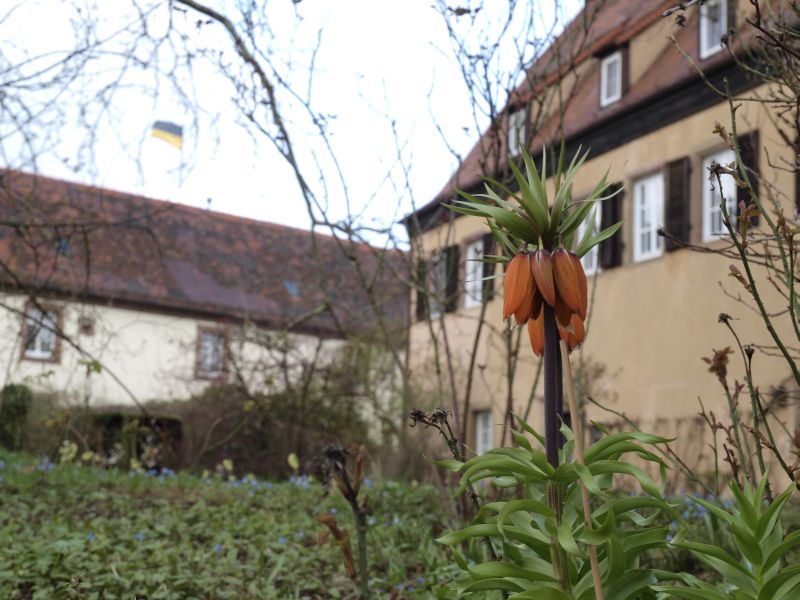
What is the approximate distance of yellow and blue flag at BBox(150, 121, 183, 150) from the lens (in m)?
7.61

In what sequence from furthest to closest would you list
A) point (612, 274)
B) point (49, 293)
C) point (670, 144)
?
point (612, 274)
point (670, 144)
point (49, 293)

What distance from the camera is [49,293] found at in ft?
33.4

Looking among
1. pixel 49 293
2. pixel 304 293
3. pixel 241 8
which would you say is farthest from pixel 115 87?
pixel 304 293

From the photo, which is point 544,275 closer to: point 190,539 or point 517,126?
point 517,126

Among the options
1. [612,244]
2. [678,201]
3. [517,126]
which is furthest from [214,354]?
[517,126]

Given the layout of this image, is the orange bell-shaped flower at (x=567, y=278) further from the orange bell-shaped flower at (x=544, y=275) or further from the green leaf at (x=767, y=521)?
the green leaf at (x=767, y=521)

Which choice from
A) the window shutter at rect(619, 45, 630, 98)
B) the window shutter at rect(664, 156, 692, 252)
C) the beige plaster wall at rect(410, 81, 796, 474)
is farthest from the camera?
the window shutter at rect(619, 45, 630, 98)

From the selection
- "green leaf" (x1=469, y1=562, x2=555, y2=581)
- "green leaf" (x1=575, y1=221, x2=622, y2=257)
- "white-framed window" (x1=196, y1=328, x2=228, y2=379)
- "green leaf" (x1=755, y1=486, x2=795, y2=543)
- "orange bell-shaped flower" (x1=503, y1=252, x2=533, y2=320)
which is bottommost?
"green leaf" (x1=469, y1=562, x2=555, y2=581)

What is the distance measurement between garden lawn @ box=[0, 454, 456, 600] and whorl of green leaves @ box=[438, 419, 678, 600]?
0.55 metres

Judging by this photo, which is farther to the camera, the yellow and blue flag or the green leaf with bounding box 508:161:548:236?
the yellow and blue flag

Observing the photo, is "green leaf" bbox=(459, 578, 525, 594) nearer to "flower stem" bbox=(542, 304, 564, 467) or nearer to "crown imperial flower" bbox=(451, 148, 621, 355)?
"flower stem" bbox=(542, 304, 564, 467)

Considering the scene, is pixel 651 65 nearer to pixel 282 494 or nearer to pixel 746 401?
pixel 746 401

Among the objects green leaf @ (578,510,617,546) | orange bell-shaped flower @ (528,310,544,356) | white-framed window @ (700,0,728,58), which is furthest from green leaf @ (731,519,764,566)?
white-framed window @ (700,0,728,58)

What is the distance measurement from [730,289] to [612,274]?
314cm
